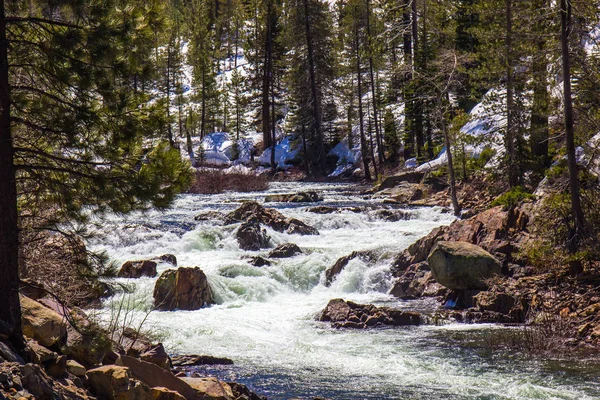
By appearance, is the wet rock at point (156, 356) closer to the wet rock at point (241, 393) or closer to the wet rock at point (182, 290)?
the wet rock at point (241, 393)

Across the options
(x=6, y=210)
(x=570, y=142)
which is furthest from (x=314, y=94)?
(x=6, y=210)

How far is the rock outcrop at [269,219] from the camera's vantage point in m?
21.2

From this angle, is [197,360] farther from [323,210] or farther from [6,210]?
[323,210]

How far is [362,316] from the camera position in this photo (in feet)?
43.5

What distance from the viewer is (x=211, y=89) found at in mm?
54781

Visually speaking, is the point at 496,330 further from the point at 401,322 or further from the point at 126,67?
the point at 126,67

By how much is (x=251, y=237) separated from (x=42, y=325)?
12746 mm

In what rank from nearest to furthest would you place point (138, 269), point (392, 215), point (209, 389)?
1. point (209, 389)
2. point (138, 269)
3. point (392, 215)

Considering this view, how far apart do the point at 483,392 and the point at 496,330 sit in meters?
3.34

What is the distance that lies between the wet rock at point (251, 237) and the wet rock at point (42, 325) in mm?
12113

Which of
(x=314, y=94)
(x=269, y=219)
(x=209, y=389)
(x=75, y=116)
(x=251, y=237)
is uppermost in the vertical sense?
(x=314, y=94)

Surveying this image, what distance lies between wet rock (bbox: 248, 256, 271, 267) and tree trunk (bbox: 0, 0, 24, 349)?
1094 centimetres

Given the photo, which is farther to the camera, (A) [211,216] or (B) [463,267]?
(A) [211,216]

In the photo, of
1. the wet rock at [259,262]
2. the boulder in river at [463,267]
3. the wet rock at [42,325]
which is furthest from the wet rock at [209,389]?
the wet rock at [259,262]
